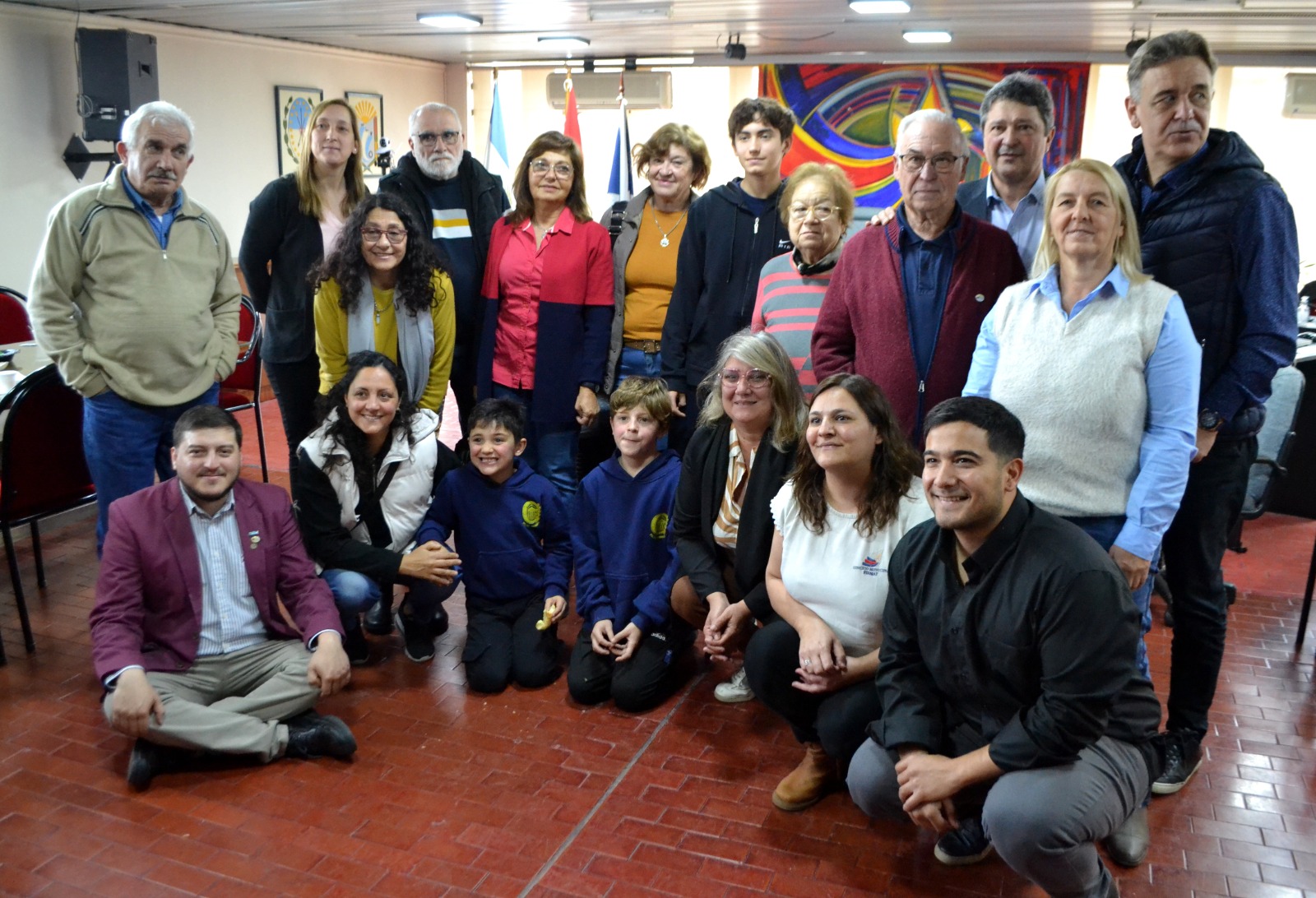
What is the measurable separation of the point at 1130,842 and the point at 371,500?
2.37m

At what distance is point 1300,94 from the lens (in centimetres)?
832

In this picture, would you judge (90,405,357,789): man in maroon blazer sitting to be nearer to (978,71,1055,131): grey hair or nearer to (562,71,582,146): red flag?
(978,71,1055,131): grey hair

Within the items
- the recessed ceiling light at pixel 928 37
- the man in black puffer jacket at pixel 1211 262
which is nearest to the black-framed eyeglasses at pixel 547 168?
the man in black puffer jacket at pixel 1211 262

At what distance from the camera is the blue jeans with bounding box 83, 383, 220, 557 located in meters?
3.39

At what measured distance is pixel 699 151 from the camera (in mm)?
3660

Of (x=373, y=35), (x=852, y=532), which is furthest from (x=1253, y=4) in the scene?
(x=373, y=35)

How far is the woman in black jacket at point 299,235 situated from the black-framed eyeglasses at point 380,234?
0.17m

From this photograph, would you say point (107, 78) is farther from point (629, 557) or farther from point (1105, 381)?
point (1105, 381)

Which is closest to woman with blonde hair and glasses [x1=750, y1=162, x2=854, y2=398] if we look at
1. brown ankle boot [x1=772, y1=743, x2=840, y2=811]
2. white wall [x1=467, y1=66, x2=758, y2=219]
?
brown ankle boot [x1=772, y1=743, x2=840, y2=811]

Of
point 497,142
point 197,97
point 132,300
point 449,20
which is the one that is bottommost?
point 132,300

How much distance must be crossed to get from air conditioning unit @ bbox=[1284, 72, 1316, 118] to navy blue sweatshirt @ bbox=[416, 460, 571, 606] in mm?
7753

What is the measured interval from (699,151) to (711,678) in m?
1.78

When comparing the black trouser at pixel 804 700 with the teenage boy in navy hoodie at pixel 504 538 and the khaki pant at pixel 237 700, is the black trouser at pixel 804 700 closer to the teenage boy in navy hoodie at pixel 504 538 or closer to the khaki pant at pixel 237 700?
the teenage boy in navy hoodie at pixel 504 538

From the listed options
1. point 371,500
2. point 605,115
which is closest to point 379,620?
point 371,500
